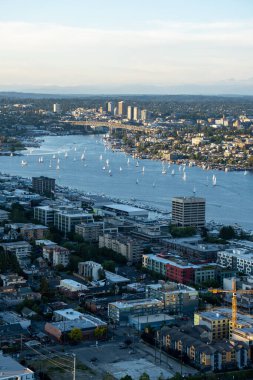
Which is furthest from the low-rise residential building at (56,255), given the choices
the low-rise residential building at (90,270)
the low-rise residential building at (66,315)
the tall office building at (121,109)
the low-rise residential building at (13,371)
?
the tall office building at (121,109)

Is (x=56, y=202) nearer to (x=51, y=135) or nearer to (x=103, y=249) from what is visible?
(x=103, y=249)

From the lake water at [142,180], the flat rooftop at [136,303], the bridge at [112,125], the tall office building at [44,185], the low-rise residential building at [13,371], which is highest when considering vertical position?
the low-rise residential building at [13,371]

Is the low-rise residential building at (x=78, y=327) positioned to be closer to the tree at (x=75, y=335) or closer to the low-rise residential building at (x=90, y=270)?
the tree at (x=75, y=335)

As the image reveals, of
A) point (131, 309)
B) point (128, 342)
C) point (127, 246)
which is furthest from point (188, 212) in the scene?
point (128, 342)

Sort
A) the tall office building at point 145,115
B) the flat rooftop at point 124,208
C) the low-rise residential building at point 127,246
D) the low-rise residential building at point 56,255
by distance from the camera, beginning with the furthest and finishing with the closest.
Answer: the tall office building at point 145,115, the flat rooftop at point 124,208, the low-rise residential building at point 127,246, the low-rise residential building at point 56,255

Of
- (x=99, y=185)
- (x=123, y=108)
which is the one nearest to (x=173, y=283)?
(x=99, y=185)

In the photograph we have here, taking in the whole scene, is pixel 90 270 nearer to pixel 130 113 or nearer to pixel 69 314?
pixel 69 314
